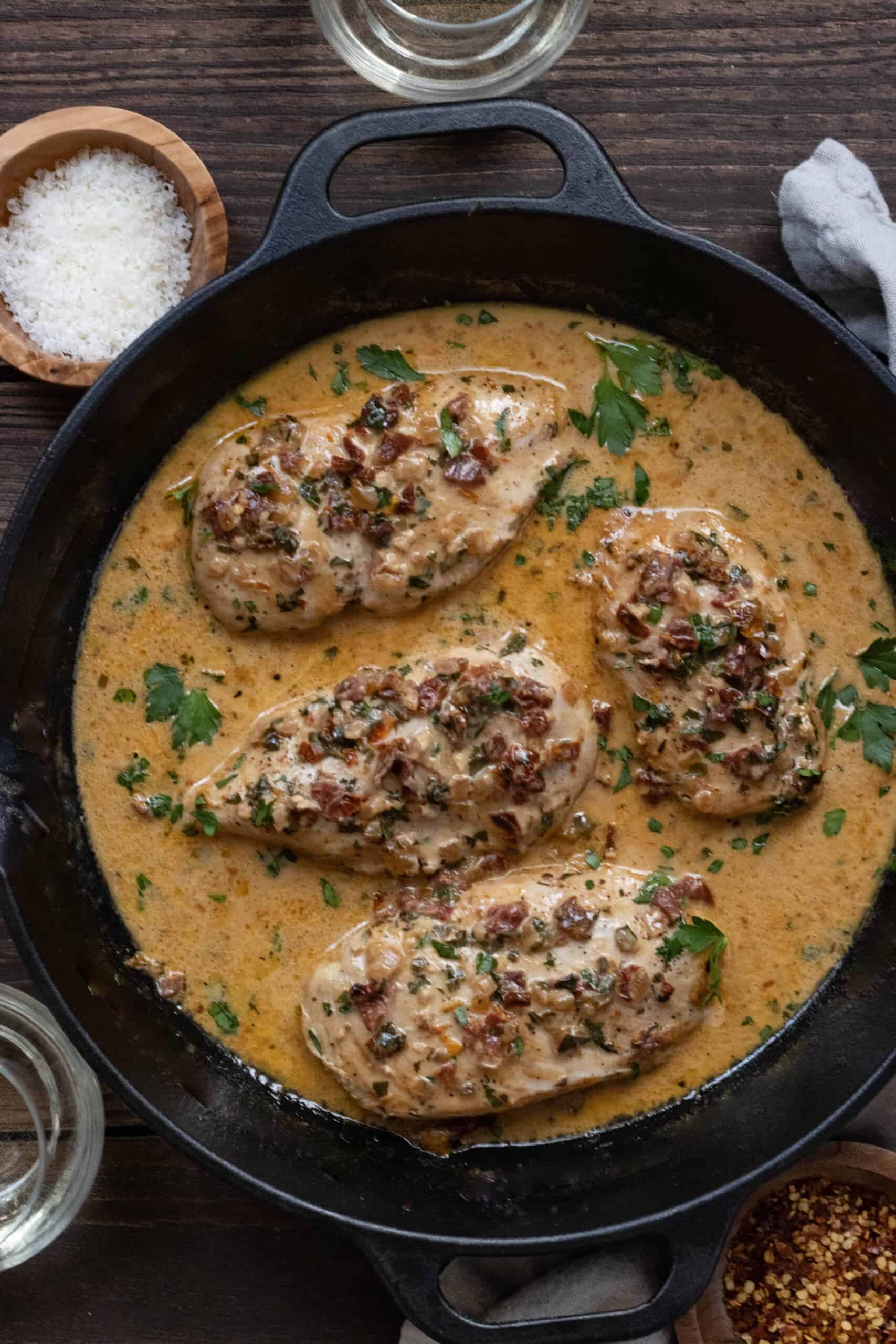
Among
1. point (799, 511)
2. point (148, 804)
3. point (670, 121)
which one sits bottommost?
point (148, 804)

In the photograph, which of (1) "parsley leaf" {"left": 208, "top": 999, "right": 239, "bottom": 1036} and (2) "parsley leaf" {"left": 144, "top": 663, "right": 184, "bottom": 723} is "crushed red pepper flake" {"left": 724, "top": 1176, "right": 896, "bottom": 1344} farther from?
(2) "parsley leaf" {"left": 144, "top": 663, "right": 184, "bottom": 723}

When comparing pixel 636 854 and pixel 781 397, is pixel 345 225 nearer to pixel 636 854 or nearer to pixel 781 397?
pixel 781 397

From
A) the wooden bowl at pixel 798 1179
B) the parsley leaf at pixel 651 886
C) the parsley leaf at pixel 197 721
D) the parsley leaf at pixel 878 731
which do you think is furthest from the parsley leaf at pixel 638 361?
the wooden bowl at pixel 798 1179

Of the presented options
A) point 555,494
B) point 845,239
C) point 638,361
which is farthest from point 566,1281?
point 845,239

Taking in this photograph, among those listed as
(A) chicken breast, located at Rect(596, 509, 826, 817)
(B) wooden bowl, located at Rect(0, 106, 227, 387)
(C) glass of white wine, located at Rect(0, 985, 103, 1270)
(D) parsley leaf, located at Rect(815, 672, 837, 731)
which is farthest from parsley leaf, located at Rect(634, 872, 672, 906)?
(B) wooden bowl, located at Rect(0, 106, 227, 387)

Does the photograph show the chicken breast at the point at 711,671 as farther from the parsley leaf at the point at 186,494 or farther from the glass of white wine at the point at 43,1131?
the glass of white wine at the point at 43,1131

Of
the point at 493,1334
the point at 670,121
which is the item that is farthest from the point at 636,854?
the point at 670,121

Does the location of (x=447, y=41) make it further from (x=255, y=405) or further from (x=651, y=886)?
(x=651, y=886)
